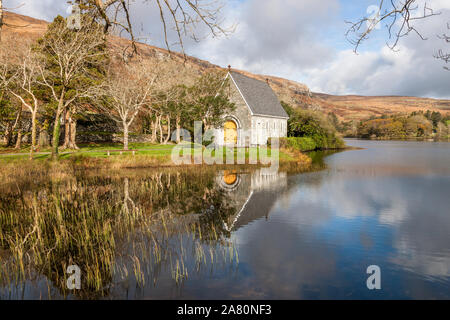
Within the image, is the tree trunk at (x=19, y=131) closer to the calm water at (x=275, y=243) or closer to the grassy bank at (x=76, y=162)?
the grassy bank at (x=76, y=162)

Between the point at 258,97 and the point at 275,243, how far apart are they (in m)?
37.0

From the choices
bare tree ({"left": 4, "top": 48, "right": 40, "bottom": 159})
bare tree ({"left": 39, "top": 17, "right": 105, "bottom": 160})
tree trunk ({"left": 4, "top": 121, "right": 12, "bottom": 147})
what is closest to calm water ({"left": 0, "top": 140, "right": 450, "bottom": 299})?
bare tree ({"left": 4, "top": 48, "right": 40, "bottom": 159})

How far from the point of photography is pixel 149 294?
6.43m

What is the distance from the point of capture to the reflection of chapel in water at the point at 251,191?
1278 cm

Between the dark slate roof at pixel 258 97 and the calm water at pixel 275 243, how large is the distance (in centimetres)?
2364

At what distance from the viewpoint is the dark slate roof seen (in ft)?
134

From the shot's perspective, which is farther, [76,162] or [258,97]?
[258,97]

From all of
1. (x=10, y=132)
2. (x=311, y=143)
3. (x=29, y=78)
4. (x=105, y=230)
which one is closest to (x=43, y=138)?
(x=10, y=132)

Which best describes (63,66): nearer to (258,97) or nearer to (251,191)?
(251,191)

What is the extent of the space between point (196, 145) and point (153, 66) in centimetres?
1113

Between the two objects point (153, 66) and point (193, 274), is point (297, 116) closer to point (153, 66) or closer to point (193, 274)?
point (153, 66)

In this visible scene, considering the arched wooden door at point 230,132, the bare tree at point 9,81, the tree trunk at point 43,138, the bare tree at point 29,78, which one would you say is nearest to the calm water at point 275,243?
the bare tree at point 29,78

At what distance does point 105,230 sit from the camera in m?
9.34

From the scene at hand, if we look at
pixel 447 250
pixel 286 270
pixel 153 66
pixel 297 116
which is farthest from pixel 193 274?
pixel 297 116
